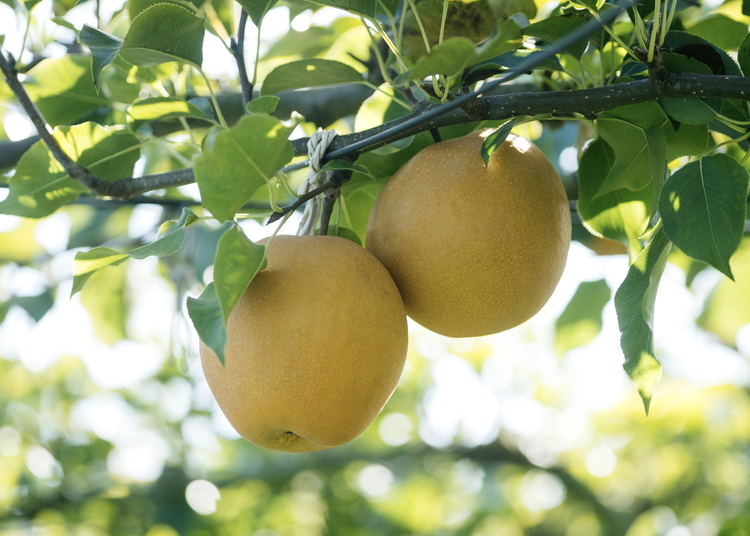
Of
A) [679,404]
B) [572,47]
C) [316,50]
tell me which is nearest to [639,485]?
[679,404]

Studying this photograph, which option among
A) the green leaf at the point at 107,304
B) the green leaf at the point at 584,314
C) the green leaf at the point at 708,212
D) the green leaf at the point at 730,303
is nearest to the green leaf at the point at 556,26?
the green leaf at the point at 708,212

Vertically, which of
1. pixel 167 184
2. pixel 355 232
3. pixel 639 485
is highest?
pixel 167 184

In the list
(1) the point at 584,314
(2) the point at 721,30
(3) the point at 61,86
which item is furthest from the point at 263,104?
(1) the point at 584,314

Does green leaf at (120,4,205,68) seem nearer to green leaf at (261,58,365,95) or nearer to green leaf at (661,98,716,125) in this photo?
green leaf at (261,58,365,95)

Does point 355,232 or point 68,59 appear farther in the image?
point 68,59

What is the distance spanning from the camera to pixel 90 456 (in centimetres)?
382

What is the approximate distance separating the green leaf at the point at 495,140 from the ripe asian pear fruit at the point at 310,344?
0.15 meters

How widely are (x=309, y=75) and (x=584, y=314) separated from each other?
3.21 feet

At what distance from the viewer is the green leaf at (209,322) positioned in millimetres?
436

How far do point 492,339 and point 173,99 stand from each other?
11.8 ft

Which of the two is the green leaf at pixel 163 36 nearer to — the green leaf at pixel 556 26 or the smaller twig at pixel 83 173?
the smaller twig at pixel 83 173

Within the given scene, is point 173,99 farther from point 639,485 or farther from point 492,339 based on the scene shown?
point 639,485

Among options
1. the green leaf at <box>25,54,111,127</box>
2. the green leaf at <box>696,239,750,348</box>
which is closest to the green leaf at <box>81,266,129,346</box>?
the green leaf at <box>25,54,111,127</box>

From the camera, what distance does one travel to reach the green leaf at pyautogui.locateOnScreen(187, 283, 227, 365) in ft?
1.43
